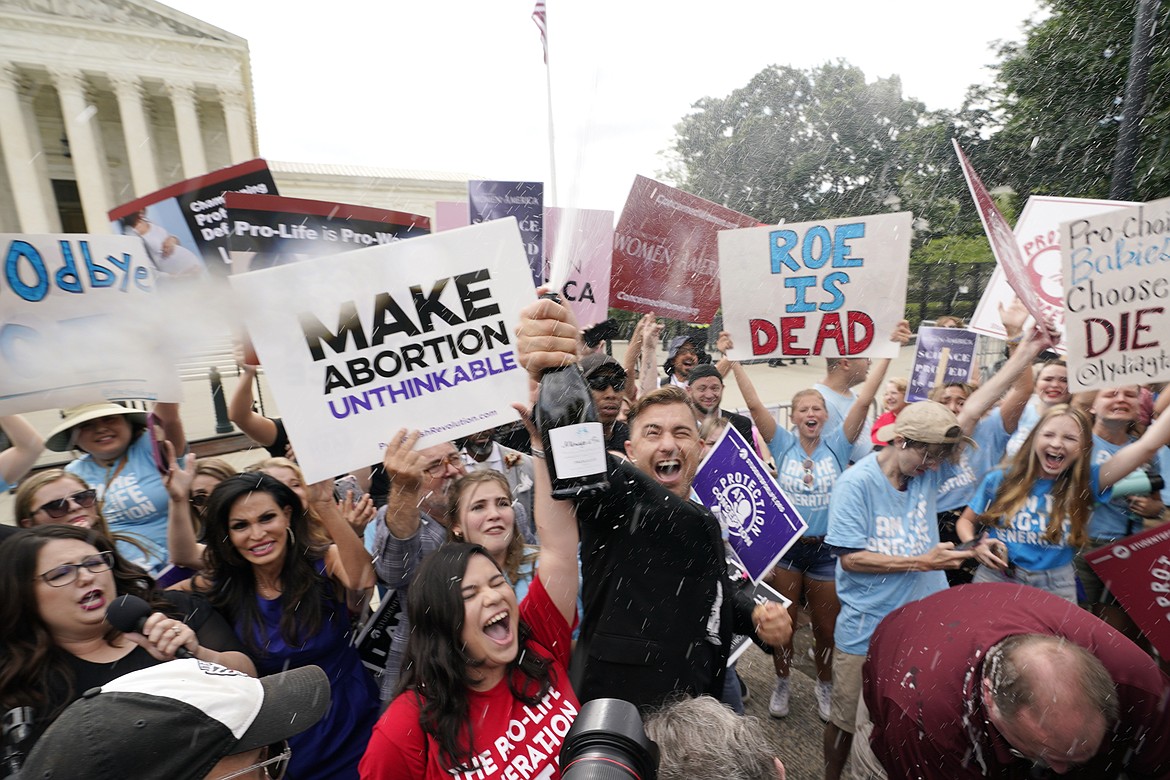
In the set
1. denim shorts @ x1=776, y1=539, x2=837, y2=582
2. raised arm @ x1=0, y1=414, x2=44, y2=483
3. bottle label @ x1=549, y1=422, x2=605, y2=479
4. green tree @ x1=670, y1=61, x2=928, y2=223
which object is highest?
green tree @ x1=670, y1=61, x2=928, y2=223

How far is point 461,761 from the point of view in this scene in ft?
5.29

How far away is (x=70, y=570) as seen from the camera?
6.24ft

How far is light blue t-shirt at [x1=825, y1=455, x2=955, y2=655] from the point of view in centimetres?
283

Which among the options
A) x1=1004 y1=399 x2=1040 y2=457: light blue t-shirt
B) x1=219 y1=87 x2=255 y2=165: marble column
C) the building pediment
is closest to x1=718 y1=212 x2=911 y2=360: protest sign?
x1=1004 y1=399 x2=1040 y2=457: light blue t-shirt

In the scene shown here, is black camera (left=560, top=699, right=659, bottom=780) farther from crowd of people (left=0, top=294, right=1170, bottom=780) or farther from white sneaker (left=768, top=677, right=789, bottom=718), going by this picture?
white sneaker (left=768, top=677, right=789, bottom=718)

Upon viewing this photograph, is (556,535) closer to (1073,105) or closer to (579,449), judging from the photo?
(579,449)

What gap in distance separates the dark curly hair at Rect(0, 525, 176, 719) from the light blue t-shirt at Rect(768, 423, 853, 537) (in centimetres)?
318

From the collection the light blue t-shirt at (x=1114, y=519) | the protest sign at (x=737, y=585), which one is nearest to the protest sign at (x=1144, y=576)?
the light blue t-shirt at (x=1114, y=519)

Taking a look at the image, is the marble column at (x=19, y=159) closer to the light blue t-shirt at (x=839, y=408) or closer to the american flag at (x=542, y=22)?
the american flag at (x=542, y=22)

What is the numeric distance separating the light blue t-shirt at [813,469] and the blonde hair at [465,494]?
188cm

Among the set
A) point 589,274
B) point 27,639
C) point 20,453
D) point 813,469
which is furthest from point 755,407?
point 20,453

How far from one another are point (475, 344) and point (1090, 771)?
2313 mm

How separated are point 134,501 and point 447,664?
Result: 2406mm

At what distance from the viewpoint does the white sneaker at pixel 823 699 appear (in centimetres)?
358
